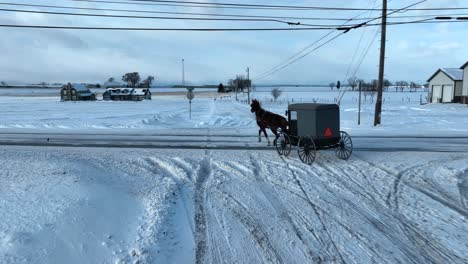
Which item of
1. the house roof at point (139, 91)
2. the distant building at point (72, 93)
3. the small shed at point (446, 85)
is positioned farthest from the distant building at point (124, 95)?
the small shed at point (446, 85)

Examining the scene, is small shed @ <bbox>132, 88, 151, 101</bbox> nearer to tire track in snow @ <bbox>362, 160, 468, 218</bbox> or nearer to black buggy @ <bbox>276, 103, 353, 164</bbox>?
black buggy @ <bbox>276, 103, 353, 164</bbox>

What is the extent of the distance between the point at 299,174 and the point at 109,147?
7.42 m

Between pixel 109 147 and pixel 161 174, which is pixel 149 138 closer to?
pixel 109 147

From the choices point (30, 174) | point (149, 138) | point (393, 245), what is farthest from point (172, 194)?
point (149, 138)

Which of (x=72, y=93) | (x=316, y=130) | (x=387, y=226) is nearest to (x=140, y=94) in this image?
(x=72, y=93)

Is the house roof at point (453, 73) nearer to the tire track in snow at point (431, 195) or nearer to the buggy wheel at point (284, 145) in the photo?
the tire track in snow at point (431, 195)

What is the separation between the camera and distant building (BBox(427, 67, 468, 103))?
163 ft

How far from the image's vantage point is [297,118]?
34.9 feet

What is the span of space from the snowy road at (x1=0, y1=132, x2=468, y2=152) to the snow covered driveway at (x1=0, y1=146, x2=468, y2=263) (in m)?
2.90

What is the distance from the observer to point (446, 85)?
52094mm

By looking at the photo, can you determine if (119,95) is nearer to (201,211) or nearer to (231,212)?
(201,211)

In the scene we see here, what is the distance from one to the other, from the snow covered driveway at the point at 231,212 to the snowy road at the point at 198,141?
114 inches

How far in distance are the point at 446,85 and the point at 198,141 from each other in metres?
50.4

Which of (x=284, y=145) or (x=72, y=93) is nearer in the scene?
(x=284, y=145)
